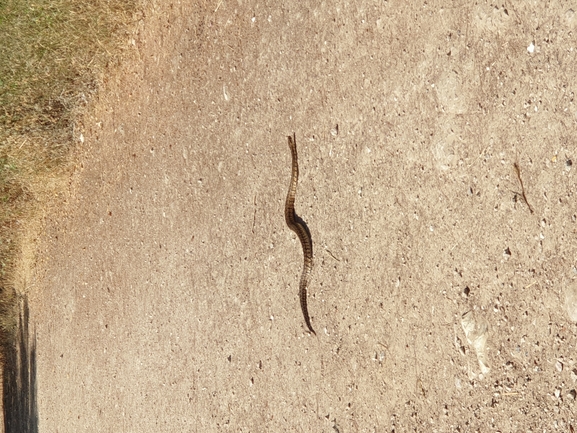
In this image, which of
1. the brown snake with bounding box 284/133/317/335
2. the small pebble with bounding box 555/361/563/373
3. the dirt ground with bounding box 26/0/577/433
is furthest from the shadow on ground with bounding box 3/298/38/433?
the small pebble with bounding box 555/361/563/373

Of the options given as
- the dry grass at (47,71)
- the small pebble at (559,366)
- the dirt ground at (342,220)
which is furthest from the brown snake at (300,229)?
the dry grass at (47,71)

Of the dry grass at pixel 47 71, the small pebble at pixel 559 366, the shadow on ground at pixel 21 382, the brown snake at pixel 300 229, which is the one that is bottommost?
the shadow on ground at pixel 21 382

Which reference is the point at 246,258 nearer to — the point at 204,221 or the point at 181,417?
the point at 204,221

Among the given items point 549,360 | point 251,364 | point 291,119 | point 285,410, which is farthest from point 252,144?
point 549,360

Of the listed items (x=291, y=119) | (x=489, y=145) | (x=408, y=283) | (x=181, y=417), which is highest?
(x=291, y=119)

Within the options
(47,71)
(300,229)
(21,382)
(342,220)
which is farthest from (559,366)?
(21,382)

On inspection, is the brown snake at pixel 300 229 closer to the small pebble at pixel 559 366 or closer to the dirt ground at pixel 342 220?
the dirt ground at pixel 342 220
